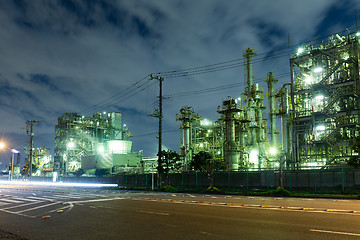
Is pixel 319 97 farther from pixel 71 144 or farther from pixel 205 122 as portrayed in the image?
pixel 71 144

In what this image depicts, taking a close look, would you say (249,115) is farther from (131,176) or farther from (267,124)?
(131,176)

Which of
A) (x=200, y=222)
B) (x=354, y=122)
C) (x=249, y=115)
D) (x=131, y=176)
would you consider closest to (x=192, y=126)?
(x=249, y=115)

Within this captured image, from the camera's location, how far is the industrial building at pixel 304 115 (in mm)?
42906

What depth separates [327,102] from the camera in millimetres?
46031

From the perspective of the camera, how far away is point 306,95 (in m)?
50.2

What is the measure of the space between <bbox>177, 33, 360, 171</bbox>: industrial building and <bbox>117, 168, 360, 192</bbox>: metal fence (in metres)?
2.83

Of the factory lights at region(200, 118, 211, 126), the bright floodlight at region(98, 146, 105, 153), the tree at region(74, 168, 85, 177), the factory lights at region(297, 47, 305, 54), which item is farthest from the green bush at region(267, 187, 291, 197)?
the bright floodlight at region(98, 146, 105, 153)

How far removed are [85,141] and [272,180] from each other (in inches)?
2674

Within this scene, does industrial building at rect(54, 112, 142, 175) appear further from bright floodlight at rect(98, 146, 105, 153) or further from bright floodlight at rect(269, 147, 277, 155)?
bright floodlight at rect(269, 147, 277, 155)

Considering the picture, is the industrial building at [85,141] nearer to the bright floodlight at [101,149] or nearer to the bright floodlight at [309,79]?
the bright floodlight at [101,149]

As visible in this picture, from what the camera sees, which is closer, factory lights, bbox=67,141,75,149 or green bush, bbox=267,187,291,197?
green bush, bbox=267,187,291,197

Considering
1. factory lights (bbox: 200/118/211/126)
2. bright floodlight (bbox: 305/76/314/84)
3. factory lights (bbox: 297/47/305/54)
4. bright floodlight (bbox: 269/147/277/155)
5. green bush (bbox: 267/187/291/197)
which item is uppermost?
factory lights (bbox: 297/47/305/54)

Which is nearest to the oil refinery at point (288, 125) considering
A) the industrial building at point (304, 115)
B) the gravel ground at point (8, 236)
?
the industrial building at point (304, 115)

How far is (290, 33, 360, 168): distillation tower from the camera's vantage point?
1668 inches
